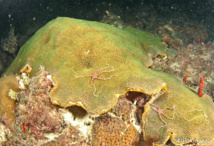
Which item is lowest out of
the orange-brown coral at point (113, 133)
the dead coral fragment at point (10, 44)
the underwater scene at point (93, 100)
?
the dead coral fragment at point (10, 44)

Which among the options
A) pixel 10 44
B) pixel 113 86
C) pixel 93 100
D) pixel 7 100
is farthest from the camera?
pixel 10 44

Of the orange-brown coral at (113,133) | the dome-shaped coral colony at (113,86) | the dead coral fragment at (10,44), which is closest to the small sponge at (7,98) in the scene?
the dome-shaped coral colony at (113,86)

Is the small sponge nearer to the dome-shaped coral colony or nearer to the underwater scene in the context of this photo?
the underwater scene

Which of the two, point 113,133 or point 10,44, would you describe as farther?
point 10,44

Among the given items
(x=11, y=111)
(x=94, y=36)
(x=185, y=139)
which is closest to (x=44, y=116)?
(x=11, y=111)

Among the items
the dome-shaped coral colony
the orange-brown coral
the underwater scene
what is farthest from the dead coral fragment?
Answer: the orange-brown coral

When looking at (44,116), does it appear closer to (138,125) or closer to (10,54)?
(138,125)

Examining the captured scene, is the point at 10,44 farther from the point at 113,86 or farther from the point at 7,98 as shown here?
the point at 113,86

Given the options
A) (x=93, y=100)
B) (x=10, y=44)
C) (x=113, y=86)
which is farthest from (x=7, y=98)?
(x=10, y=44)

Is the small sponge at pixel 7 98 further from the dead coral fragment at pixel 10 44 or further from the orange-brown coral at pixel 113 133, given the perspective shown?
the dead coral fragment at pixel 10 44
